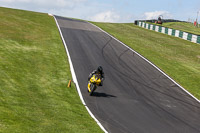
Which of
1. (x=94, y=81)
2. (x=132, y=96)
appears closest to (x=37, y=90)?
(x=94, y=81)

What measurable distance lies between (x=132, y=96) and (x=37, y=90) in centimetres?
589

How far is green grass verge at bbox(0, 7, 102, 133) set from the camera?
10.2 meters

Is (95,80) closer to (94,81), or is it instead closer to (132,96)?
(94,81)

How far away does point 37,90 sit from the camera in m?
14.9

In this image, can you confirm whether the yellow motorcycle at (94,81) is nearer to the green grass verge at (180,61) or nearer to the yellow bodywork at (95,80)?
the yellow bodywork at (95,80)

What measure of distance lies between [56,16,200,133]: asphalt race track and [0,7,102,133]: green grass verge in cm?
107

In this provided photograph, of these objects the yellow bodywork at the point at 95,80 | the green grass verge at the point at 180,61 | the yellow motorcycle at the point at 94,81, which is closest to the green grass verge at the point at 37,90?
the yellow motorcycle at the point at 94,81

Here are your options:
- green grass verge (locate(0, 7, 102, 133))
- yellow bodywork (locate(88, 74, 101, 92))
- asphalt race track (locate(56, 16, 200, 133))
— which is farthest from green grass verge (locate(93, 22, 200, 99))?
green grass verge (locate(0, 7, 102, 133))

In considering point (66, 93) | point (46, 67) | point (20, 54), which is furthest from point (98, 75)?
point (20, 54)

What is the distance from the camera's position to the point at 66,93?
611 inches

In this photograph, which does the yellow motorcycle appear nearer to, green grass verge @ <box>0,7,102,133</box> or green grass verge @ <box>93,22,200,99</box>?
green grass verge @ <box>0,7,102,133</box>

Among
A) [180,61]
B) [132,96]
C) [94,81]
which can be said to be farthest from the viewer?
[180,61]

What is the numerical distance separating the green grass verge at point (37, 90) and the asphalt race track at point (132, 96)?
1.07 metres

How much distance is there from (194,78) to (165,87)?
4.47 m
